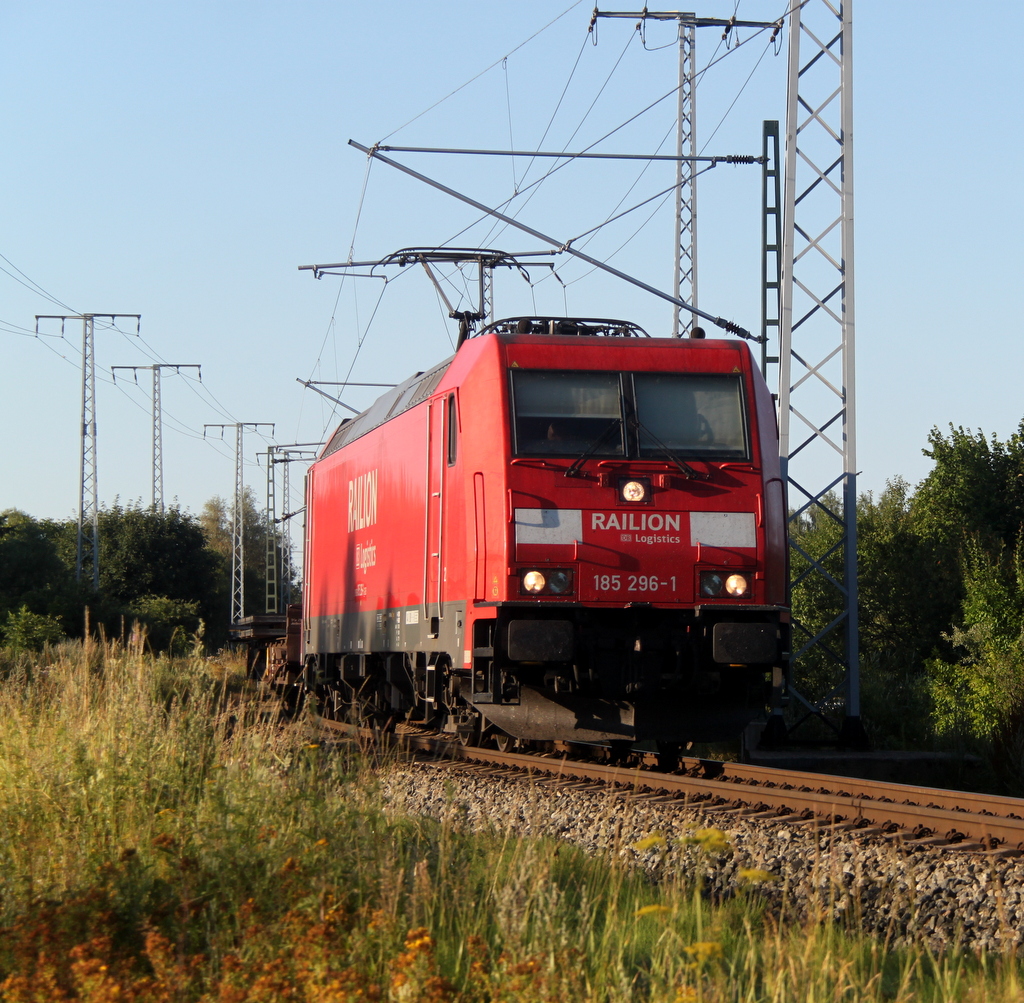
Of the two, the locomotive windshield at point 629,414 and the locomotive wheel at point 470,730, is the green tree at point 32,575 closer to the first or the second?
the locomotive wheel at point 470,730

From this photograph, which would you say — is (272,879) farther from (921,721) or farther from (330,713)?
(330,713)

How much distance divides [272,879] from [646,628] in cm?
551

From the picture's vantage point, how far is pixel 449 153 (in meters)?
14.8

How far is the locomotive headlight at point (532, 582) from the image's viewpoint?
9.90 m

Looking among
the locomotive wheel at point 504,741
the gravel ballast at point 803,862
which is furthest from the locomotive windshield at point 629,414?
the locomotive wheel at point 504,741

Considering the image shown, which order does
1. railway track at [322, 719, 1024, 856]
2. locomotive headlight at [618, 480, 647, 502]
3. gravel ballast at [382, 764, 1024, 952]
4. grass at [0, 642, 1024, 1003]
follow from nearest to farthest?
grass at [0, 642, 1024, 1003] → gravel ballast at [382, 764, 1024, 952] → railway track at [322, 719, 1024, 856] → locomotive headlight at [618, 480, 647, 502]

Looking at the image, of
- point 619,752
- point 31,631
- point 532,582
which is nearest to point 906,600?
point 619,752

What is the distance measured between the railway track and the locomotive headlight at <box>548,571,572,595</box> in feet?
4.97

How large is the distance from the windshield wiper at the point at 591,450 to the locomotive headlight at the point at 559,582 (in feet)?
2.69

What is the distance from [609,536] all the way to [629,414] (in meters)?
1.12

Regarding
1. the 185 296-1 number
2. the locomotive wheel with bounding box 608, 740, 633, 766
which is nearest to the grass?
the 185 296-1 number

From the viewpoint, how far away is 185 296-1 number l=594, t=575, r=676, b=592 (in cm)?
1005

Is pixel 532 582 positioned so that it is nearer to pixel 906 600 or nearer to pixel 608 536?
pixel 608 536

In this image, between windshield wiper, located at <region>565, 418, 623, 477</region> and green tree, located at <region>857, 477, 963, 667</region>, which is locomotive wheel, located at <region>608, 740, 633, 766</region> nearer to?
windshield wiper, located at <region>565, 418, 623, 477</region>
